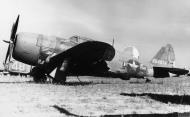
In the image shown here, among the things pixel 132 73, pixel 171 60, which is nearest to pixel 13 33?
pixel 132 73

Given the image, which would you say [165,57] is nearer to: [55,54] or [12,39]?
[55,54]

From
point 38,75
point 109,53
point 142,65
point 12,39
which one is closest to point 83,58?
point 109,53

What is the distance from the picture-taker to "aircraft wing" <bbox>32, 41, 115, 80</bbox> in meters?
12.4

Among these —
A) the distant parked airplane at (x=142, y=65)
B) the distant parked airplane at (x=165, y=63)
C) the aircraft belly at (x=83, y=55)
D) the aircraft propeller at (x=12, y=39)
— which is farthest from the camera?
the distant parked airplane at (x=165, y=63)

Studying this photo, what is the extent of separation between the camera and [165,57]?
1981 centimetres

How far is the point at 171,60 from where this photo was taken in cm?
1980

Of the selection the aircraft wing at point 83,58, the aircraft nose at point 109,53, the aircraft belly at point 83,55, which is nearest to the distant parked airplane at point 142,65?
the aircraft wing at point 83,58

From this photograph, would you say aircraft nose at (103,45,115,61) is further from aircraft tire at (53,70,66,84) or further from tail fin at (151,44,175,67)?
tail fin at (151,44,175,67)

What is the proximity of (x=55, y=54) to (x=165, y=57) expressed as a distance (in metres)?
9.77

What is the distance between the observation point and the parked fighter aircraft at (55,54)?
12.6 m

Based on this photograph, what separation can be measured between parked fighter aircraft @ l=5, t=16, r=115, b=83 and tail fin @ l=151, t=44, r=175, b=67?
6.40 m

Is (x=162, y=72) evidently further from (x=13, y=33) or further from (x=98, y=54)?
(x=13, y=33)

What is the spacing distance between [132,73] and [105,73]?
225 centimetres

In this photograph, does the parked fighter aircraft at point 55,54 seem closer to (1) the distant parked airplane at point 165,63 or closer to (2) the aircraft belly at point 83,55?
(2) the aircraft belly at point 83,55
